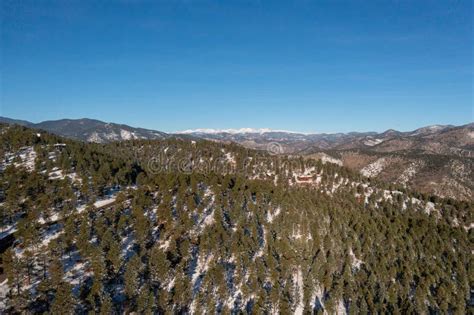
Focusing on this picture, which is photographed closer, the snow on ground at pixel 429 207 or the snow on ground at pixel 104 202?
the snow on ground at pixel 104 202

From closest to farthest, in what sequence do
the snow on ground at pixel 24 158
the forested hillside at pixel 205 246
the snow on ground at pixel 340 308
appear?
the forested hillside at pixel 205 246 → the snow on ground at pixel 340 308 → the snow on ground at pixel 24 158

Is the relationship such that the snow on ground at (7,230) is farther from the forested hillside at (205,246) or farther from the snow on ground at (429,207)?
the snow on ground at (429,207)

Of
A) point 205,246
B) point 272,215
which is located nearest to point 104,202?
point 205,246

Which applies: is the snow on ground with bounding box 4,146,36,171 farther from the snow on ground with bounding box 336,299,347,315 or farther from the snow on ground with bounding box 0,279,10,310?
the snow on ground with bounding box 336,299,347,315

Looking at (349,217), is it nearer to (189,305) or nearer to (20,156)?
(189,305)

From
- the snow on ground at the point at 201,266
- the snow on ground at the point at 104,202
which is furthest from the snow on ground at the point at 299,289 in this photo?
the snow on ground at the point at 104,202

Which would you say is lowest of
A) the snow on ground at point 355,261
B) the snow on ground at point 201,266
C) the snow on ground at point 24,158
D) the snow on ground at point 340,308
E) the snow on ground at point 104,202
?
the snow on ground at point 340,308

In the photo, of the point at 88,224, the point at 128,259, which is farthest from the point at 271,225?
the point at 88,224

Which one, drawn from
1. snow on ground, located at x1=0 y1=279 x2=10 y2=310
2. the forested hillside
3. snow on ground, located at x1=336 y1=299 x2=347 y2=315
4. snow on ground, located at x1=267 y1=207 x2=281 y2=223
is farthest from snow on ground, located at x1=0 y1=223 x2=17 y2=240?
snow on ground, located at x1=336 y1=299 x2=347 y2=315

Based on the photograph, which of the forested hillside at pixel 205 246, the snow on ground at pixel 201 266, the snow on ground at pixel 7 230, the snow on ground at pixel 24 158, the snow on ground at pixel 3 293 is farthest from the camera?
the snow on ground at pixel 24 158
